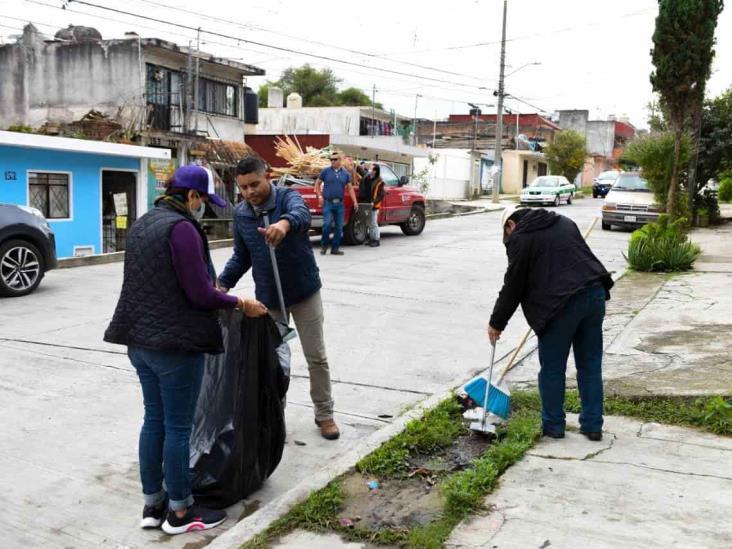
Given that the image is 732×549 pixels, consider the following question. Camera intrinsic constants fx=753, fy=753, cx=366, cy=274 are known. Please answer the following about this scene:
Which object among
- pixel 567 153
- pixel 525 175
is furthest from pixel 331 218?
pixel 525 175

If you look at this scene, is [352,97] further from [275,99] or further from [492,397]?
[492,397]

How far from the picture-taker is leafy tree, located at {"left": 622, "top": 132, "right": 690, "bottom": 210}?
15.2 metres

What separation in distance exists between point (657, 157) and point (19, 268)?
39.7 ft

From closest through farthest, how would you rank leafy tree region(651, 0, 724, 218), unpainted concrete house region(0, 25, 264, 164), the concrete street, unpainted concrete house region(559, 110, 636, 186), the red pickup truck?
the concrete street → leafy tree region(651, 0, 724, 218) → the red pickup truck → unpainted concrete house region(0, 25, 264, 164) → unpainted concrete house region(559, 110, 636, 186)

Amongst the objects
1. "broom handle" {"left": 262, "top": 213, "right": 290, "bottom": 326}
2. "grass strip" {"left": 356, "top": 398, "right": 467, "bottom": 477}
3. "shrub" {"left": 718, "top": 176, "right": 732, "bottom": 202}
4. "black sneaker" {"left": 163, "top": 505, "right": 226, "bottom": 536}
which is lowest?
"black sneaker" {"left": 163, "top": 505, "right": 226, "bottom": 536}

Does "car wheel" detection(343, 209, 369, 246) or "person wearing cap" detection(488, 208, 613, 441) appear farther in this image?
"car wheel" detection(343, 209, 369, 246)

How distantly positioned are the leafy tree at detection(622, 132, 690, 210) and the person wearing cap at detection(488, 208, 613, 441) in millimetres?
11549

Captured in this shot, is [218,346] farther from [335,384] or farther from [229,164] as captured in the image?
[229,164]

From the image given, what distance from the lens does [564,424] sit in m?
4.99

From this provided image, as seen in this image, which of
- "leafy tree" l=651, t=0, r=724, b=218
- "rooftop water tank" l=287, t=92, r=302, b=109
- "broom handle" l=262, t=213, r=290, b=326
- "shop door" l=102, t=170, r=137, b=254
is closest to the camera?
"broom handle" l=262, t=213, r=290, b=326

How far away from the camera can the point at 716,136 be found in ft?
70.4

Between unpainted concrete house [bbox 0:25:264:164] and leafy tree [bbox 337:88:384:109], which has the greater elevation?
leafy tree [bbox 337:88:384:109]

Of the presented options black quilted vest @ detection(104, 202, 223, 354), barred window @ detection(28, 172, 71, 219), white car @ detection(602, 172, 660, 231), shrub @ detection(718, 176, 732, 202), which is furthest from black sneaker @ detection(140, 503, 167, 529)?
shrub @ detection(718, 176, 732, 202)

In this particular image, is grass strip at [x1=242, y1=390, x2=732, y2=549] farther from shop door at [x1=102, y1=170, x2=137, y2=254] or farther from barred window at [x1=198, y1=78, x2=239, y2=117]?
barred window at [x1=198, y1=78, x2=239, y2=117]
